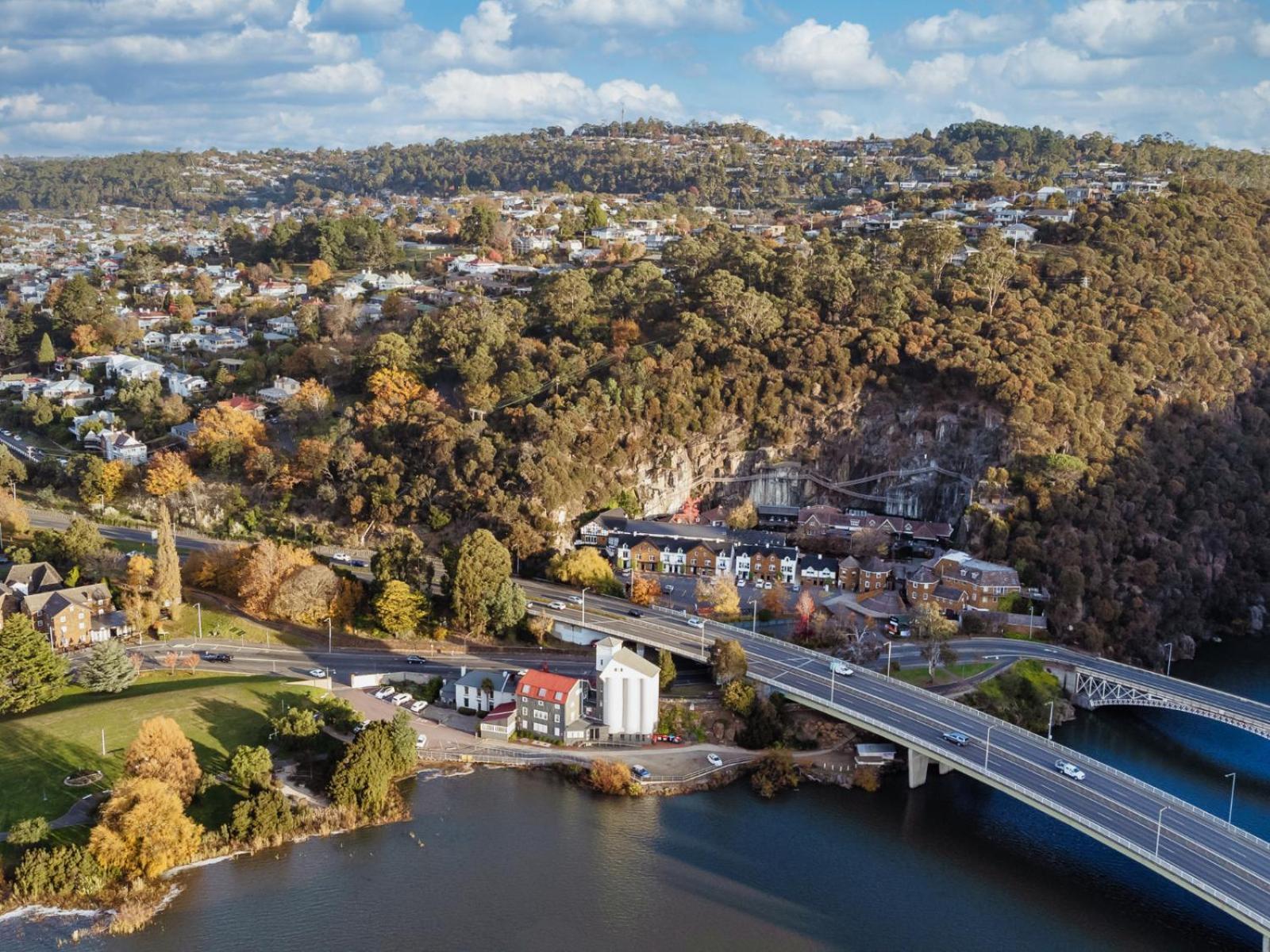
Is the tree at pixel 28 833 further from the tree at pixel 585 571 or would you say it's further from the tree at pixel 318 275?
the tree at pixel 318 275

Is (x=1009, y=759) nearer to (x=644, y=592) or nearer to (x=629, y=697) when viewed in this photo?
(x=629, y=697)

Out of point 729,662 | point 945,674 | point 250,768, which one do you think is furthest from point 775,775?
point 250,768

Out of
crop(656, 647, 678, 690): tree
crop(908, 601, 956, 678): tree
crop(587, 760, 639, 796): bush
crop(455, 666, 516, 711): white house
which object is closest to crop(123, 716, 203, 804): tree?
crop(455, 666, 516, 711): white house

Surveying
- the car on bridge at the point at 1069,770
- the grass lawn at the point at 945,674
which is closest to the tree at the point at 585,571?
the grass lawn at the point at 945,674

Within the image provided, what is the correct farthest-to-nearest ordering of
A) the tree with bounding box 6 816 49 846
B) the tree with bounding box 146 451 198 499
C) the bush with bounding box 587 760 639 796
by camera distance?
the tree with bounding box 146 451 198 499 < the bush with bounding box 587 760 639 796 < the tree with bounding box 6 816 49 846

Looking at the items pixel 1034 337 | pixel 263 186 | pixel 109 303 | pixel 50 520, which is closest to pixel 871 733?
pixel 1034 337

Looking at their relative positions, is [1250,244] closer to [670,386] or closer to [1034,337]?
[1034,337]

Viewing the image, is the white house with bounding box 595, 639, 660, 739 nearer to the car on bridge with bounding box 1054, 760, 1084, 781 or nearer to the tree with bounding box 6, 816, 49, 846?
the car on bridge with bounding box 1054, 760, 1084, 781
